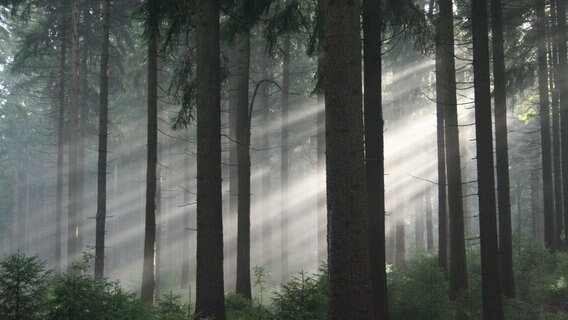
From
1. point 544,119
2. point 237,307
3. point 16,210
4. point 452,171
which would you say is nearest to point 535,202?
point 544,119

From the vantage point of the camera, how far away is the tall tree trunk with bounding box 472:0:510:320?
29.5 ft

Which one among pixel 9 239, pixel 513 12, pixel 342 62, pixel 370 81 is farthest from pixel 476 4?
pixel 9 239

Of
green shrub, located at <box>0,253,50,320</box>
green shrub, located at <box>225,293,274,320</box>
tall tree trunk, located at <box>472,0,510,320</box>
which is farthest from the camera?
green shrub, located at <box>225,293,274,320</box>

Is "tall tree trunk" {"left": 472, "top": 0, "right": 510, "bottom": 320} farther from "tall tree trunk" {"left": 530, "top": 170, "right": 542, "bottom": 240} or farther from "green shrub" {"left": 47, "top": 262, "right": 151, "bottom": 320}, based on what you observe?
"tall tree trunk" {"left": 530, "top": 170, "right": 542, "bottom": 240}

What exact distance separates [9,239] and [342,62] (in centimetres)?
6021

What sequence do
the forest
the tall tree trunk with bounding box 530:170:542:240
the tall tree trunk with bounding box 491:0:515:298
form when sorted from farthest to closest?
the tall tree trunk with bounding box 530:170:542:240
the tall tree trunk with bounding box 491:0:515:298
the forest

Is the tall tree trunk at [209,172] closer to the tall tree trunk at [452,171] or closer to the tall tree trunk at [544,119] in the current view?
the tall tree trunk at [452,171]

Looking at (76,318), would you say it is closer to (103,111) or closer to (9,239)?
(103,111)

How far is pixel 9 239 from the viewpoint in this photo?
5522cm

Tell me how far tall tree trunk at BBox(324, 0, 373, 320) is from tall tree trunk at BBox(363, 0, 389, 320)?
2.40m

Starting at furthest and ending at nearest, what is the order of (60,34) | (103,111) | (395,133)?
(395,133) → (60,34) → (103,111)

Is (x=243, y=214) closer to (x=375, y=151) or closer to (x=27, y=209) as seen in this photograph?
(x=375, y=151)

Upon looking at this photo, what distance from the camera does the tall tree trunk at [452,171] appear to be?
38.8 feet

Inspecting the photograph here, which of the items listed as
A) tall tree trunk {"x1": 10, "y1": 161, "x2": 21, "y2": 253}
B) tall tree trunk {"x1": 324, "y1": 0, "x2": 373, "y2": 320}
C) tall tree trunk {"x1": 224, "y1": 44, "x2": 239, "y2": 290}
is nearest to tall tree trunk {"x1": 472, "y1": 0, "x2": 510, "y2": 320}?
tall tree trunk {"x1": 324, "y1": 0, "x2": 373, "y2": 320}
